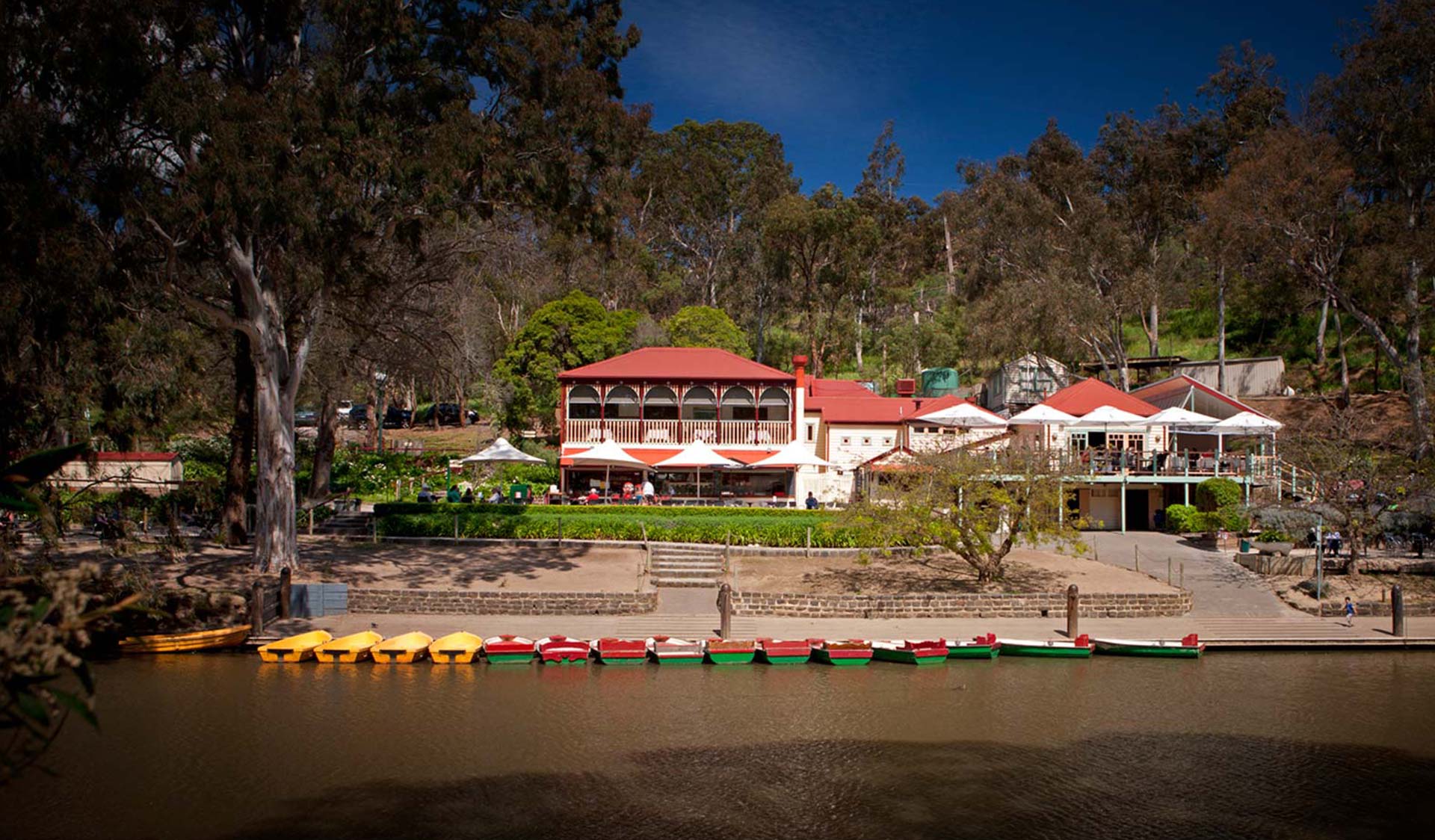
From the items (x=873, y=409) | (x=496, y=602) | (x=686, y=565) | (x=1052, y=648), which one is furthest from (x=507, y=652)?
(x=873, y=409)

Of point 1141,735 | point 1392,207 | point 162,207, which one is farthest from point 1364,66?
point 162,207

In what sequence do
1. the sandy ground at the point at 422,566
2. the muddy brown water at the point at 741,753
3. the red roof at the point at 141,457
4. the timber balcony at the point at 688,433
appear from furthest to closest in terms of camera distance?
the timber balcony at the point at 688,433, the red roof at the point at 141,457, the sandy ground at the point at 422,566, the muddy brown water at the point at 741,753

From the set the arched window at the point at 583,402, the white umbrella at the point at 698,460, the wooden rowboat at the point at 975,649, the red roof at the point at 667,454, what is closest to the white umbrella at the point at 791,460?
the red roof at the point at 667,454

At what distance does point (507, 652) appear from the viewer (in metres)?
19.5

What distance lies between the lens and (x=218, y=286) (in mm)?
27375

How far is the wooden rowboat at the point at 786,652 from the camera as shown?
19.8 meters

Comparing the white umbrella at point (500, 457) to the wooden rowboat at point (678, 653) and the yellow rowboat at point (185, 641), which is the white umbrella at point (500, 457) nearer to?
the yellow rowboat at point (185, 641)

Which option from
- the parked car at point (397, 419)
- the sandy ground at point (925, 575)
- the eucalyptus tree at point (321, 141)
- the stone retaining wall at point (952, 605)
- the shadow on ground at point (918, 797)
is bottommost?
the shadow on ground at point (918, 797)

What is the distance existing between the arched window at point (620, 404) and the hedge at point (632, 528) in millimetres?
9193

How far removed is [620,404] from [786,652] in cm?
2006

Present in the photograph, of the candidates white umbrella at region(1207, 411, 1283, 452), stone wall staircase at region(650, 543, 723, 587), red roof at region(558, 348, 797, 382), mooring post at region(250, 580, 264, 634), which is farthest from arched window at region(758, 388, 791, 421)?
mooring post at region(250, 580, 264, 634)

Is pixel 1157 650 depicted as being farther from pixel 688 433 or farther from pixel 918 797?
pixel 688 433

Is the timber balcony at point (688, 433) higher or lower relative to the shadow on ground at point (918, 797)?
higher

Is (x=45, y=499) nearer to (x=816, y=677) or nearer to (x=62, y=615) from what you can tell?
(x=62, y=615)
